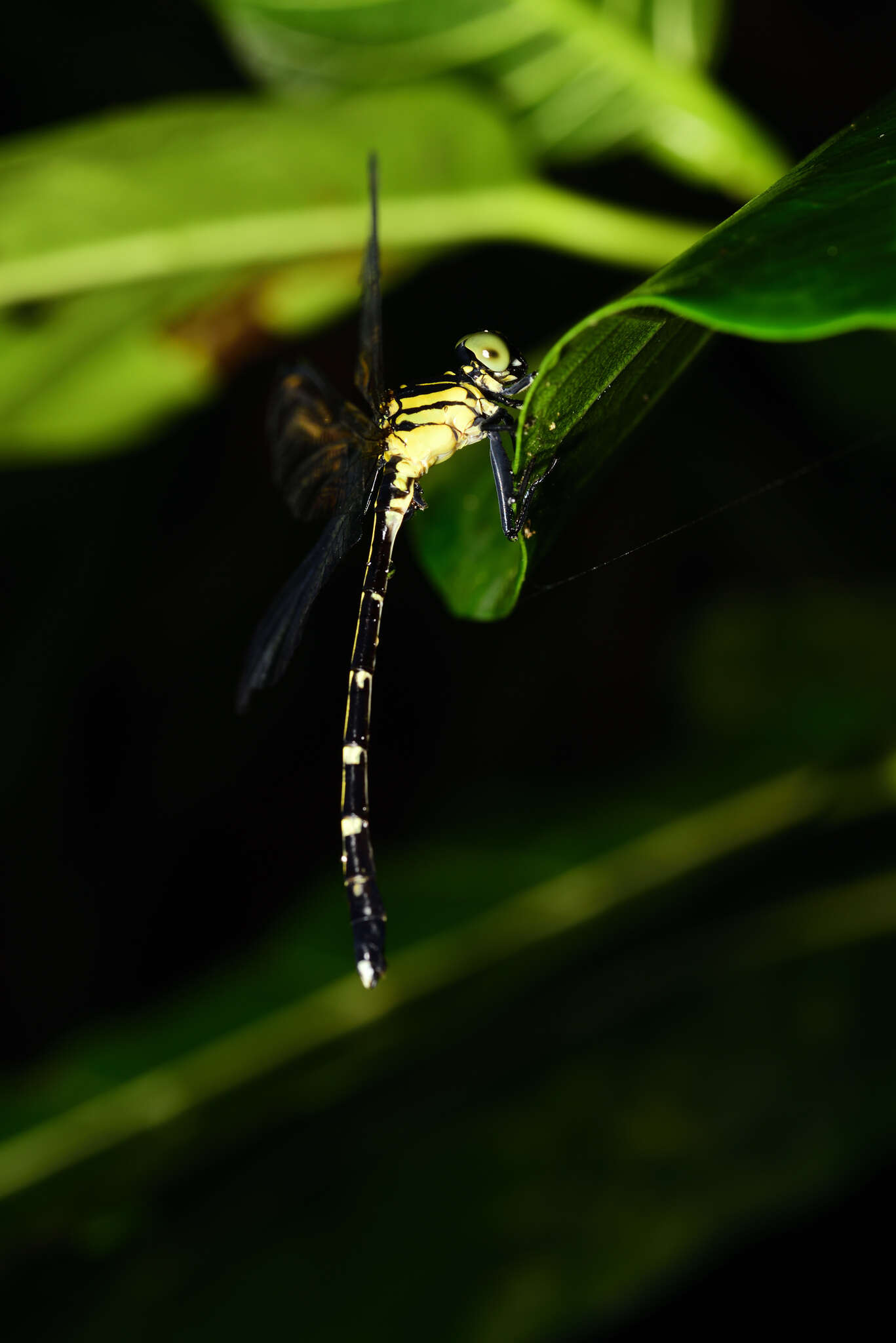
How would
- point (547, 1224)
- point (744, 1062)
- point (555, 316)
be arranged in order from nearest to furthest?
point (547, 1224)
point (744, 1062)
point (555, 316)

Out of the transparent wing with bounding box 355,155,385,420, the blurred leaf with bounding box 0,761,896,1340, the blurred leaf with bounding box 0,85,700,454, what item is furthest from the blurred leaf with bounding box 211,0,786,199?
the blurred leaf with bounding box 0,761,896,1340

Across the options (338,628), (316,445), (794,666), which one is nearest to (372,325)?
(316,445)

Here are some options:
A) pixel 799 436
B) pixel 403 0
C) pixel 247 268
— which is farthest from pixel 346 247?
pixel 799 436

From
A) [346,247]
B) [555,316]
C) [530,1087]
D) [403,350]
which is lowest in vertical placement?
[530,1087]

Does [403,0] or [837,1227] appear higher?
[403,0]

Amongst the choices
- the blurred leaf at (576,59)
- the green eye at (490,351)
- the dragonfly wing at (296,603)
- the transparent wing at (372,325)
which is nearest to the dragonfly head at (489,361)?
the green eye at (490,351)

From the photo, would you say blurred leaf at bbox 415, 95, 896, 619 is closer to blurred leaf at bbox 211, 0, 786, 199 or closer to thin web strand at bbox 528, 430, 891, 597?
thin web strand at bbox 528, 430, 891, 597

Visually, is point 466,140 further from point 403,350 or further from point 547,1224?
point 547,1224
